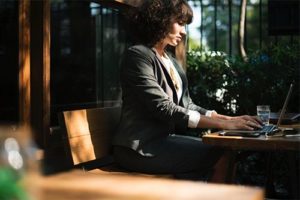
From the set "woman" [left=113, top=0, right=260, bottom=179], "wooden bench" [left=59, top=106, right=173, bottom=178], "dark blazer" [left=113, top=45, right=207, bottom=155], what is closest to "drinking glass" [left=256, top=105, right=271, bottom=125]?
"woman" [left=113, top=0, right=260, bottom=179]

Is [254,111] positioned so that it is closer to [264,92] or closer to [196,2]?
[264,92]

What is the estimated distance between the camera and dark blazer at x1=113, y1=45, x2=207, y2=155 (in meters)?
2.31

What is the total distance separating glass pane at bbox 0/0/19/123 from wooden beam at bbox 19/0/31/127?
0.78ft

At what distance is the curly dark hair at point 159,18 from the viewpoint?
104 inches

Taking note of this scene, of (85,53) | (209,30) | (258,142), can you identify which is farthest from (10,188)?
(209,30)

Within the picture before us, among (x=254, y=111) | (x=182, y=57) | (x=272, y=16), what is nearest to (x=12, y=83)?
(x=182, y=57)

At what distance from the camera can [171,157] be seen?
2391 millimetres

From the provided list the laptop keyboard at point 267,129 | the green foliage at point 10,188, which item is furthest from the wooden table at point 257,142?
the green foliage at point 10,188

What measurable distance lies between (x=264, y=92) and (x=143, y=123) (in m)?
1.87

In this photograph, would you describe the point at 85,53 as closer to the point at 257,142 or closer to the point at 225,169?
the point at 225,169

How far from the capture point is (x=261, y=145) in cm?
192

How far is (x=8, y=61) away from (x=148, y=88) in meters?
1.66

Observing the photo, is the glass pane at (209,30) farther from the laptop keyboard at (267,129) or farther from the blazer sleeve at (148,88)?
the laptop keyboard at (267,129)

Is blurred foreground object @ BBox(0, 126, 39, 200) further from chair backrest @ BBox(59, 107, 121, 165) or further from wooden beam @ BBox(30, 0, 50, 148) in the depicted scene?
wooden beam @ BBox(30, 0, 50, 148)
